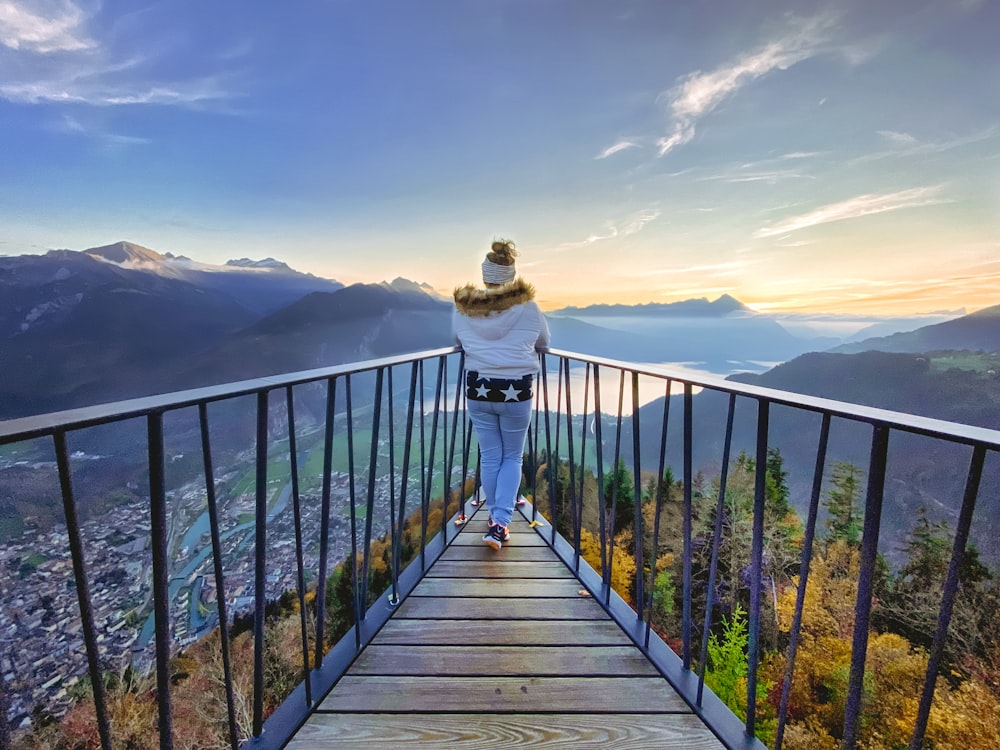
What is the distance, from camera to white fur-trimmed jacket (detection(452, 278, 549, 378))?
8.18ft

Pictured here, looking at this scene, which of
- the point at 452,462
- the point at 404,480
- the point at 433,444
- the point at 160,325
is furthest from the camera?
the point at 160,325

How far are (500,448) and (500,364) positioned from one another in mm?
525

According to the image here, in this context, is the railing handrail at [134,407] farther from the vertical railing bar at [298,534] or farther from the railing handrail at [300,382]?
the vertical railing bar at [298,534]

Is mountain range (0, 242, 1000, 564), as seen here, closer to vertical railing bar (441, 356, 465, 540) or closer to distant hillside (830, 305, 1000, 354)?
distant hillside (830, 305, 1000, 354)

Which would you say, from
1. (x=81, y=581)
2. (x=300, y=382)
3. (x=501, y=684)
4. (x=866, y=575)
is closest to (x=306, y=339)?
(x=300, y=382)

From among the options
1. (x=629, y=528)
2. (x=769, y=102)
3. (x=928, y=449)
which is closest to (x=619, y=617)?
(x=629, y=528)

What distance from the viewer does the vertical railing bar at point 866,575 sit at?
1.03 meters

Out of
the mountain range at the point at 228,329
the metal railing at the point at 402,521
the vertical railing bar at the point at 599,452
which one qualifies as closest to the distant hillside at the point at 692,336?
the mountain range at the point at 228,329

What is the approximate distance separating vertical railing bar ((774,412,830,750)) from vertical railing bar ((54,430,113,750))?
159cm

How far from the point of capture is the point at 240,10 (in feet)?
72.0

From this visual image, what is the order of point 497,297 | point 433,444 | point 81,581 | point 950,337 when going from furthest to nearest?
point 950,337
point 497,297
point 433,444
point 81,581

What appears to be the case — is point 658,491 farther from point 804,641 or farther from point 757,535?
point 804,641

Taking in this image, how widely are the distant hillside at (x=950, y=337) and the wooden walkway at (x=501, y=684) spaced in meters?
56.3

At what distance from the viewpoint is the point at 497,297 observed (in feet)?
8.14
